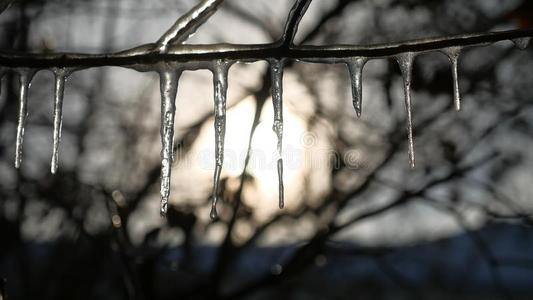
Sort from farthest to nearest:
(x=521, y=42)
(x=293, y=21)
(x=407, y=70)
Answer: (x=407, y=70) < (x=521, y=42) < (x=293, y=21)

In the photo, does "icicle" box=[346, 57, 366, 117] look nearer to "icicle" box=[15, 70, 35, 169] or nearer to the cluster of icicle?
the cluster of icicle

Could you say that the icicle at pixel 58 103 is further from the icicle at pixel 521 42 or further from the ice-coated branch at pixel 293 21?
the icicle at pixel 521 42

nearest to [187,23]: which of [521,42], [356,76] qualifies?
[356,76]

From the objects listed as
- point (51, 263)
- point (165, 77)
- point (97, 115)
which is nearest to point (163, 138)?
point (165, 77)

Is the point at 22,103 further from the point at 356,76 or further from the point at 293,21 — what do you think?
the point at 356,76

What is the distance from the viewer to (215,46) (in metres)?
1.77

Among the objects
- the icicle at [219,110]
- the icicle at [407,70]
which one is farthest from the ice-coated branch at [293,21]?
the icicle at [407,70]

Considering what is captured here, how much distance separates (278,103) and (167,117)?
1.20ft

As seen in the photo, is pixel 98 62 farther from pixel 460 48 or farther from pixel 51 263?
pixel 51 263

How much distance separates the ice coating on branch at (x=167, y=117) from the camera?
189 cm

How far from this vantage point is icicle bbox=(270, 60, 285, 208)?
6.08 feet

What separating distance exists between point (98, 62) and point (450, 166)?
4.61m

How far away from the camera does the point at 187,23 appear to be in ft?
5.89

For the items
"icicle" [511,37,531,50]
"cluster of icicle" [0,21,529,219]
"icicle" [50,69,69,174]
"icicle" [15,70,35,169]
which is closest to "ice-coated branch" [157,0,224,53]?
"cluster of icicle" [0,21,529,219]
